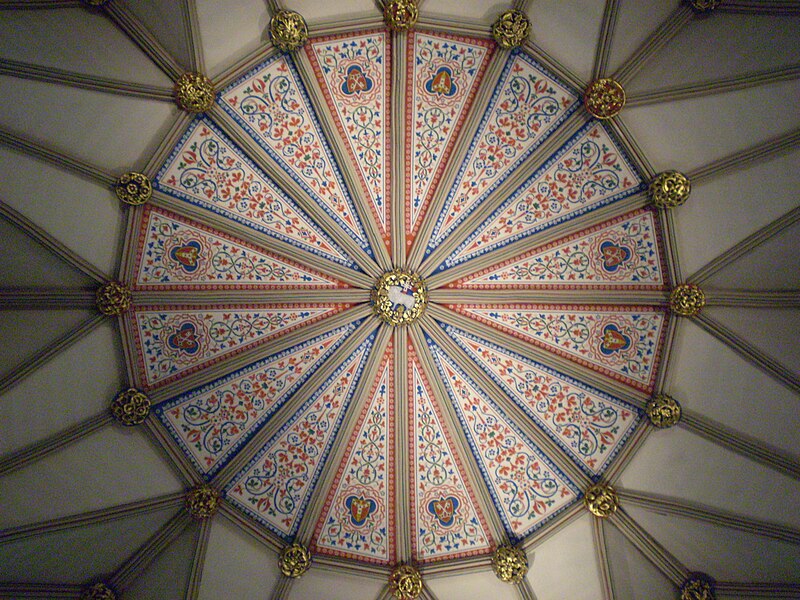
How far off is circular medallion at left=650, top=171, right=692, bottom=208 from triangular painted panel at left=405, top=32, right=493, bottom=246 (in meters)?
3.52

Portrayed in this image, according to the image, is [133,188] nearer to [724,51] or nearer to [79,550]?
[79,550]

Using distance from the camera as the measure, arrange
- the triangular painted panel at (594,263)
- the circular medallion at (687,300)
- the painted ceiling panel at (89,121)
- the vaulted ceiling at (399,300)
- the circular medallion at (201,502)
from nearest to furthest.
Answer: the painted ceiling panel at (89,121), the vaulted ceiling at (399,300), the circular medallion at (687,300), the triangular painted panel at (594,263), the circular medallion at (201,502)

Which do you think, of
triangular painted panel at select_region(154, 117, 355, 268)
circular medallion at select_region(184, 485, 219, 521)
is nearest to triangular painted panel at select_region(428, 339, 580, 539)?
triangular painted panel at select_region(154, 117, 355, 268)

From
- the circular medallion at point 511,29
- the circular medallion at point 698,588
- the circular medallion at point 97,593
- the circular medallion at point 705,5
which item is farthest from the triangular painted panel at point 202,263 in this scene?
the circular medallion at point 698,588

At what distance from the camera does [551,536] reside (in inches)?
523

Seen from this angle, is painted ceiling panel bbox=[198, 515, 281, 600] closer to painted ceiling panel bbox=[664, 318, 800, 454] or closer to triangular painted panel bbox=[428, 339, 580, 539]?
triangular painted panel bbox=[428, 339, 580, 539]

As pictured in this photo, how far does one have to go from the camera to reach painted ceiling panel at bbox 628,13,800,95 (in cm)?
1063

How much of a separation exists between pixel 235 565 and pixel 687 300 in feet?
30.8

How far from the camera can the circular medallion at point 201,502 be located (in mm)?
12898

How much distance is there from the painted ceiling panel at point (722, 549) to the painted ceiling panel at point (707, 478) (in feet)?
1.30

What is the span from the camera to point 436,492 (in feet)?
45.8

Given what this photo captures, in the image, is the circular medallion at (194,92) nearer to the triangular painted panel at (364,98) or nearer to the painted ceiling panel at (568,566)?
the triangular painted panel at (364,98)

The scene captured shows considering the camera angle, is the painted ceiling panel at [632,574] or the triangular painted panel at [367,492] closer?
the painted ceiling panel at [632,574]

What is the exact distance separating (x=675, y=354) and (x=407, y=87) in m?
6.71
